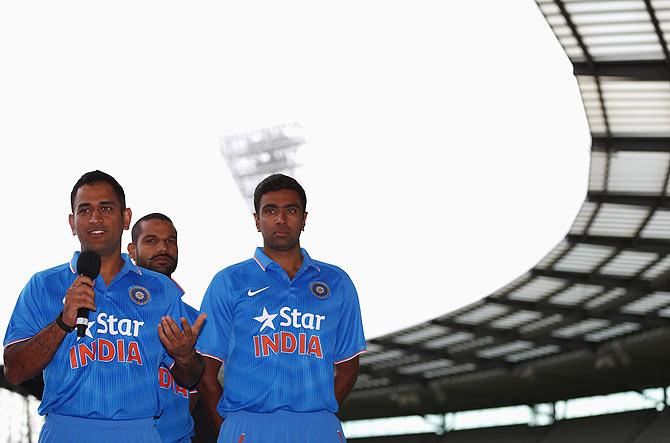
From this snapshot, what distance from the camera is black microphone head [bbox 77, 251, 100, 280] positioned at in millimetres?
4520

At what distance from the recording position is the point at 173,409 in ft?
18.9

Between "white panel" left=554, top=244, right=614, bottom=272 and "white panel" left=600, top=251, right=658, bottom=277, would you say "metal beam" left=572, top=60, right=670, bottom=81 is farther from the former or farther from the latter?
"white panel" left=600, top=251, right=658, bottom=277

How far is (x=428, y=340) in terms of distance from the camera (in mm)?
35969

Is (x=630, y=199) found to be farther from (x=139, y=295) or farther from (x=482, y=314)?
(x=139, y=295)

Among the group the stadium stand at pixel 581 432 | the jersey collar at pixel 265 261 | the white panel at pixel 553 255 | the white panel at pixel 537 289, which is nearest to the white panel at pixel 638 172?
the white panel at pixel 553 255

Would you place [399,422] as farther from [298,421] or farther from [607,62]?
[298,421]

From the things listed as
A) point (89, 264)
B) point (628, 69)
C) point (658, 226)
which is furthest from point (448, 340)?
point (89, 264)

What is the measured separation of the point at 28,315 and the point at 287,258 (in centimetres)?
130

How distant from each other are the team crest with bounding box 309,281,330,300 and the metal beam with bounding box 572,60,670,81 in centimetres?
1528

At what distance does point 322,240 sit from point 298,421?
4420cm

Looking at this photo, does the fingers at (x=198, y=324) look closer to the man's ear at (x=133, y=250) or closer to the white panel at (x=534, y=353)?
the man's ear at (x=133, y=250)

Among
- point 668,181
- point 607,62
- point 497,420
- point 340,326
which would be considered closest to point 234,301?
point 340,326

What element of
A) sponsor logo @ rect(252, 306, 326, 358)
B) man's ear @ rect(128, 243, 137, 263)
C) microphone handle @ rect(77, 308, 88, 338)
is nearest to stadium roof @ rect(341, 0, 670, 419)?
man's ear @ rect(128, 243, 137, 263)

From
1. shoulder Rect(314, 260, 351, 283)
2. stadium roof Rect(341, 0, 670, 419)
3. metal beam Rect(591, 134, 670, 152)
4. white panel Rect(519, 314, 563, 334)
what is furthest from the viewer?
white panel Rect(519, 314, 563, 334)
